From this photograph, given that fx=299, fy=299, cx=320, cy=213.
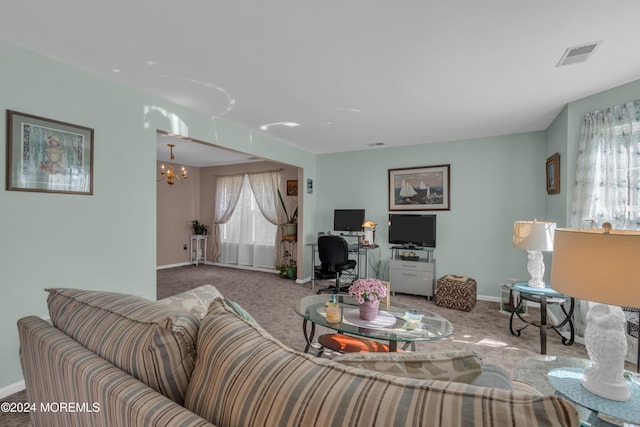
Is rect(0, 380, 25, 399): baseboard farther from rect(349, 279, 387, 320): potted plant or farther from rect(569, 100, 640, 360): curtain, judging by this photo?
rect(569, 100, 640, 360): curtain

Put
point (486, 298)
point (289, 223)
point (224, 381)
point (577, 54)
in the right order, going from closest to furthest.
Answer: point (224, 381)
point (577, 54)
point (486, 298)
point (289, 223)

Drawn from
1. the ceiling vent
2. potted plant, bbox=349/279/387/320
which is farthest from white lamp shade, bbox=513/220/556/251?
potted plant, bbox=349/279/387/320

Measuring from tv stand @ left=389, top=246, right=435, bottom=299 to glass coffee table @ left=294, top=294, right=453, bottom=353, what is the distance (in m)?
2.23

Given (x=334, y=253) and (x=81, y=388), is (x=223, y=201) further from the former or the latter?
(x=81, y=388)

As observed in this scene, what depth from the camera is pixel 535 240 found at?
282 centimetres

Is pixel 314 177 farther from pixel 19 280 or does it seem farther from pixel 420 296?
pixel 19 280

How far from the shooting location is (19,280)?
2104 mm

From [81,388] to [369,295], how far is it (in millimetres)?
1720

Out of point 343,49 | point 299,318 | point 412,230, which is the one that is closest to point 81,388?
point 343,49

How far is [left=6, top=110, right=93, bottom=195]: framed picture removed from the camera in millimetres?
2074

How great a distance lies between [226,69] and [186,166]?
218 inches

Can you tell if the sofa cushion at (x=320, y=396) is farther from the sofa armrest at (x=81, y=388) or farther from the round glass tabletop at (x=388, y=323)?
the round glass tabletop at (x=388, y=323)

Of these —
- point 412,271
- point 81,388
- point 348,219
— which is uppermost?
point 348,219

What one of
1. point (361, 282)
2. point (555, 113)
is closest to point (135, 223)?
point (361, 282)
